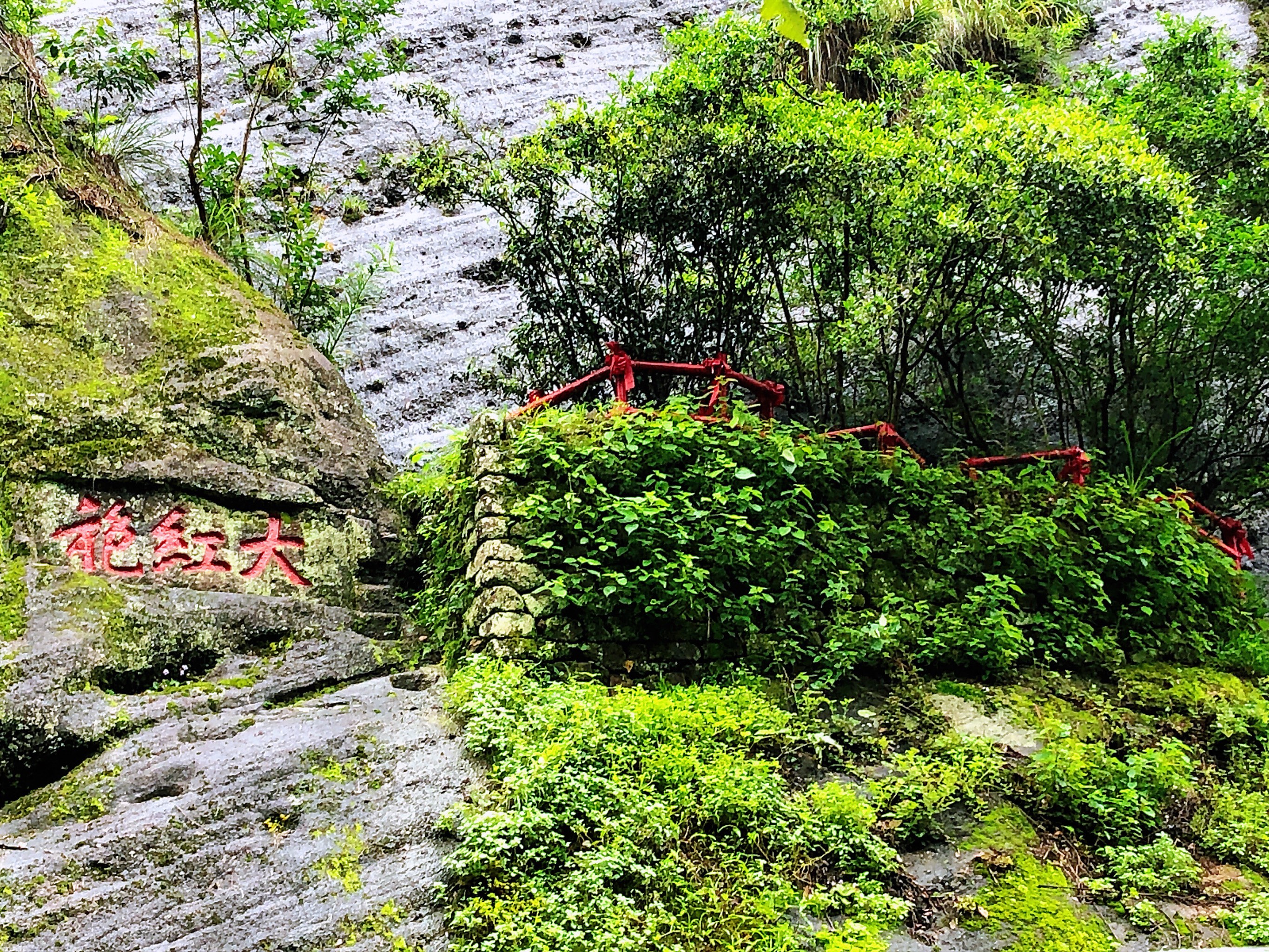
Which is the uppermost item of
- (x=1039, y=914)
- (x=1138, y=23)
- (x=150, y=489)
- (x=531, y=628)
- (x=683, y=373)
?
(x=1138, y=23)

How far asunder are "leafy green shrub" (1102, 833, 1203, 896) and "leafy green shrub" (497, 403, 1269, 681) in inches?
51.0

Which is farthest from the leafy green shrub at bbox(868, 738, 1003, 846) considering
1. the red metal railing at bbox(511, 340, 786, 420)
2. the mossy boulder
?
the mossy boulder

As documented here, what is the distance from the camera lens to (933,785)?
3.52 m

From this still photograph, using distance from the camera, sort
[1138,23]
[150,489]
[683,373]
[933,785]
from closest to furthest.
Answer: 1. [933,785]
2. [150,489]
3. [683,373]
4. [1138,23]

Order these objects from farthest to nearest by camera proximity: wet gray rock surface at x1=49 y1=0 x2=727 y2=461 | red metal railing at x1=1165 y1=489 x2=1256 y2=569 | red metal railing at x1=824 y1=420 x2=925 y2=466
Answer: wet gray rock surface at x1=49 y1=0 x2=727 y2=461 → red metal railing at x1=1165 y1=489 x2=1256 y2=569 → red metal railing at x1=824 y1=420 x2=925 y2=466

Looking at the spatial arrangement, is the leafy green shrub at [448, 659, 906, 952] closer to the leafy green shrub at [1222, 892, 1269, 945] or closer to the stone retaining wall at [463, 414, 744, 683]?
the stone retaining wall at [463, 414, 744, 683]

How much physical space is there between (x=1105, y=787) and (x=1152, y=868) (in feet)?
1.26

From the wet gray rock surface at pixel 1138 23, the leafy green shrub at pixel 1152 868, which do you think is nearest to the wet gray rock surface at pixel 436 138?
the wet gray rock surface at pixel 1138 23

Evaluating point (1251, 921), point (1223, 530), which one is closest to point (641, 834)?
point (1251, 921)

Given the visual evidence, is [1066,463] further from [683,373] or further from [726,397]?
[683,373]

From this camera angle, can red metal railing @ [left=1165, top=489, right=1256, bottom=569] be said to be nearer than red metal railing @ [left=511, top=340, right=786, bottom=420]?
No

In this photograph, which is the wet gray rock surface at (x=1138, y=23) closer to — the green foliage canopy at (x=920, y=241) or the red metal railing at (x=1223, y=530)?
the green foliage canopy at (x=920, y=241)

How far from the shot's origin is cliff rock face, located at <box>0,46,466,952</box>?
9.23 feet

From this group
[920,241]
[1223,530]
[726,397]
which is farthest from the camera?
[1223,530]
